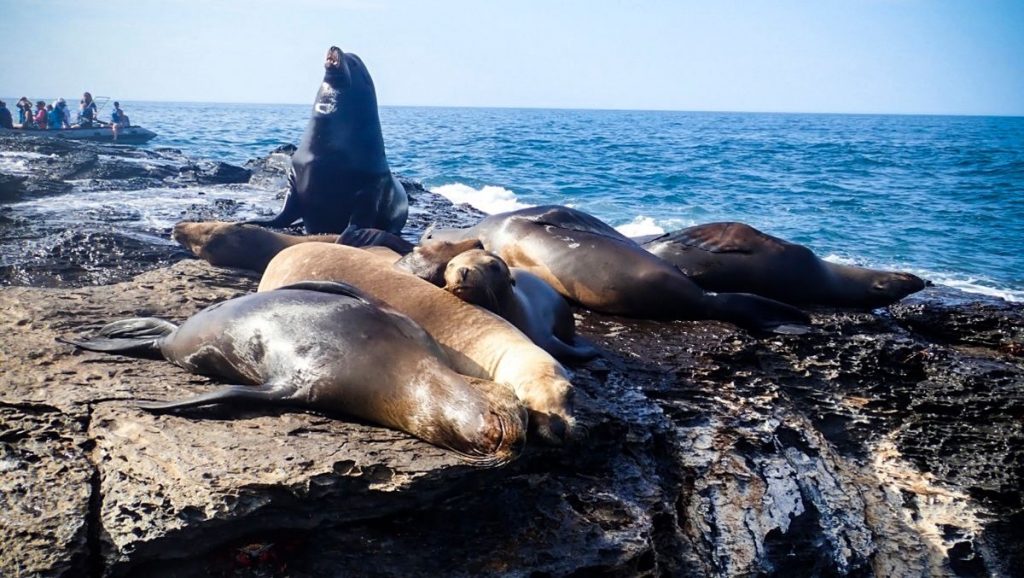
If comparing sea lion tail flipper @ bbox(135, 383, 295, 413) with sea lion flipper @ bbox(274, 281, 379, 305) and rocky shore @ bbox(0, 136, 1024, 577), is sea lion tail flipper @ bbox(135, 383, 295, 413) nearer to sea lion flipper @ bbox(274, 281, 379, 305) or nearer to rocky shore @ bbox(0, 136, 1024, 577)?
rocky shore @ bbox(0, 136, 1024, 577)

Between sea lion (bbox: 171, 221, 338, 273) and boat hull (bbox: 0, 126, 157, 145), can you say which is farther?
boat hull (bbox: 0, 126, 157, 145)

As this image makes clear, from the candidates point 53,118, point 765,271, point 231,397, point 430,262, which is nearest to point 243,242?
point 430,262

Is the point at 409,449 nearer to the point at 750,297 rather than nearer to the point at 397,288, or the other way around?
the point at 397,288

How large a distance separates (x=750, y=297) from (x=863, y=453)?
1555 mm

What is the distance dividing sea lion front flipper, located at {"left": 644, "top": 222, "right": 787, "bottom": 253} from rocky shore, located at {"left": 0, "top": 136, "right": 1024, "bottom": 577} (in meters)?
1.08

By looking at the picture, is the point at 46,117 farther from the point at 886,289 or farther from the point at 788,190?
the point at 886,289

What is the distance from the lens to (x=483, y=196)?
2112 centimetres

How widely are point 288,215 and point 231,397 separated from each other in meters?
5.25

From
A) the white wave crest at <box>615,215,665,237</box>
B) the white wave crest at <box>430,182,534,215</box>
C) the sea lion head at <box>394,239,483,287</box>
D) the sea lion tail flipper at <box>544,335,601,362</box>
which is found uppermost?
the sea lion head at <box>394,239,483,287</box>

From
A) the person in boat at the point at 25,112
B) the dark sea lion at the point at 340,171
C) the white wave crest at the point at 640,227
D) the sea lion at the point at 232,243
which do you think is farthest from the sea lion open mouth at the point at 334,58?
the person in boat at the point at 25,112

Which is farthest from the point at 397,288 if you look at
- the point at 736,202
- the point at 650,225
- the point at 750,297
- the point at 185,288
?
the point at 736,202

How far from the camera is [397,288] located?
14.8 ft

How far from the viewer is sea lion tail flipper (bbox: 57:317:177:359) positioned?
412 cm

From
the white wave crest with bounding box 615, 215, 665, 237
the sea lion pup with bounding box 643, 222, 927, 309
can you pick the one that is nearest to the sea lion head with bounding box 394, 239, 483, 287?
the sea lion pup with bounding box 643, 222, 927, 309
